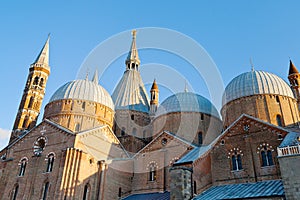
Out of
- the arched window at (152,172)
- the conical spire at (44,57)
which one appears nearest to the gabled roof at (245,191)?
the arched window at (152,172)

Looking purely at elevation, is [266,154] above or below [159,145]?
below

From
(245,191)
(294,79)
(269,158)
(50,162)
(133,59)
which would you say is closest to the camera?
(245,191)

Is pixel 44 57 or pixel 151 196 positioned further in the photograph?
pixel 44 57

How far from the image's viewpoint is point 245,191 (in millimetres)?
17797

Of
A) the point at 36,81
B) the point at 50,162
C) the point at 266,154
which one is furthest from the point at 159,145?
the point at 36,81

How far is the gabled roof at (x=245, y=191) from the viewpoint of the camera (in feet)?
54.2

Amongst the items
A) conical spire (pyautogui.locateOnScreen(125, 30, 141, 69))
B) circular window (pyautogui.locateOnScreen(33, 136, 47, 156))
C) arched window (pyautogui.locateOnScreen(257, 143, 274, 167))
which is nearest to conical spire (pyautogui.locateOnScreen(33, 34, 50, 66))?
conical spire (pyautogui.locateOnScreen(125, 30, 141, 69))

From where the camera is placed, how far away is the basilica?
19.7 m

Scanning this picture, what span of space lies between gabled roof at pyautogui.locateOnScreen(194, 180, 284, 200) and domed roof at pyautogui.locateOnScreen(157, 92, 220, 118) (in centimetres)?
1229

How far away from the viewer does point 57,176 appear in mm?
23297

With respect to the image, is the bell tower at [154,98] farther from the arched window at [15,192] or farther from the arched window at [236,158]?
the arched window at [15,192]

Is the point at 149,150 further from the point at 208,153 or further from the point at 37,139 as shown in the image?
the point at 37,139

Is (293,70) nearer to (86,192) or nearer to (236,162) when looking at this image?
(236,162)

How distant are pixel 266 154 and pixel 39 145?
63.0 ft
